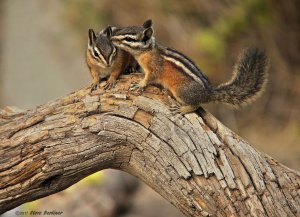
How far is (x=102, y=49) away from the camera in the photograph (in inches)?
200

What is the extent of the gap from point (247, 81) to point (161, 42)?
6.36 metres

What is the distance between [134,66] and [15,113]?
106 centimetres

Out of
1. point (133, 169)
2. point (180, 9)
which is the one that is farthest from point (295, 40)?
point (133, 169)

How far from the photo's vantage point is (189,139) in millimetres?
4566

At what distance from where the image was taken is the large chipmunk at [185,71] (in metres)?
4.91

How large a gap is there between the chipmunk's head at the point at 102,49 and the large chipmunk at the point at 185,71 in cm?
8

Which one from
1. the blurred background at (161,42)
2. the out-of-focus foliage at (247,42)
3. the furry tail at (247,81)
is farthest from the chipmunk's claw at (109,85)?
the out-of-focus foliage at (247,42)

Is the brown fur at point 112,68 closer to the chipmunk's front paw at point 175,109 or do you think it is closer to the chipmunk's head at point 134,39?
the chipmunk's head at point 134,39

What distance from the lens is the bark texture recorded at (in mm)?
4465

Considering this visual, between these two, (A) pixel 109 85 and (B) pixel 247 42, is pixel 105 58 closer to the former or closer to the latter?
(A) pixel 109 85

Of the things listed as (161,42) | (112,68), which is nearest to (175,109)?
(112,68)

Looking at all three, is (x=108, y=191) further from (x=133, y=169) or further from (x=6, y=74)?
(x=6, y=74)

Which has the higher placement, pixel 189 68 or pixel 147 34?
pixel 147 34

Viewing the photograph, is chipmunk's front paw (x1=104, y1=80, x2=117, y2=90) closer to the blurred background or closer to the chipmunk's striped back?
the chipmunk's striped back
